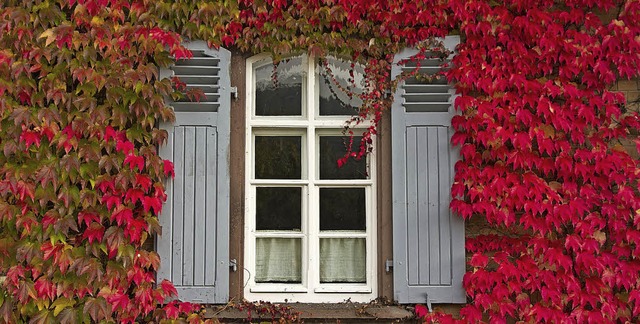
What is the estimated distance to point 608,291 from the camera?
4.10 m

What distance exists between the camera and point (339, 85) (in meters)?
4.45

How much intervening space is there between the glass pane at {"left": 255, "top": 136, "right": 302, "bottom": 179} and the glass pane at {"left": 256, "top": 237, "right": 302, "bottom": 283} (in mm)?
449

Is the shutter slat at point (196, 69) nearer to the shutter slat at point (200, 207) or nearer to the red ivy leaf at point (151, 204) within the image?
the shutter slat at point (200, 207)

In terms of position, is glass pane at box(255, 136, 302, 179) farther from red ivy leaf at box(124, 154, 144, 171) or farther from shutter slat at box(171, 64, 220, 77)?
red ivy leaf at box(124, 154, 144, 171)

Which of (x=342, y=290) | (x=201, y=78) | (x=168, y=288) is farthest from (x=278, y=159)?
(x=168, y=288)

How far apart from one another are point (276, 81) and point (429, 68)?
1.07 m

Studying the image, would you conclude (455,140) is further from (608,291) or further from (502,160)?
(608,291)

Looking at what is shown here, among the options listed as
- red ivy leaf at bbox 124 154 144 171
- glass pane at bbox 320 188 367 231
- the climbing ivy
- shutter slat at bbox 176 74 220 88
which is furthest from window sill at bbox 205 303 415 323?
shutter slat at bbox 176 74 220 88

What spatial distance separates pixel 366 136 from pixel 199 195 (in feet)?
3.87

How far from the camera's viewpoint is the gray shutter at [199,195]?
412cm

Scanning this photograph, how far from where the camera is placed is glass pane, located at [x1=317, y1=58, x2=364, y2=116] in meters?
4.49

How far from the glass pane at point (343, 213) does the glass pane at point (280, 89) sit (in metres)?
0.66

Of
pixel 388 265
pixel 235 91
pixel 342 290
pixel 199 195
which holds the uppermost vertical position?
pixel 235 91

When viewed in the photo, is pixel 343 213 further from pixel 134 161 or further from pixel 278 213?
pixel 134 161
